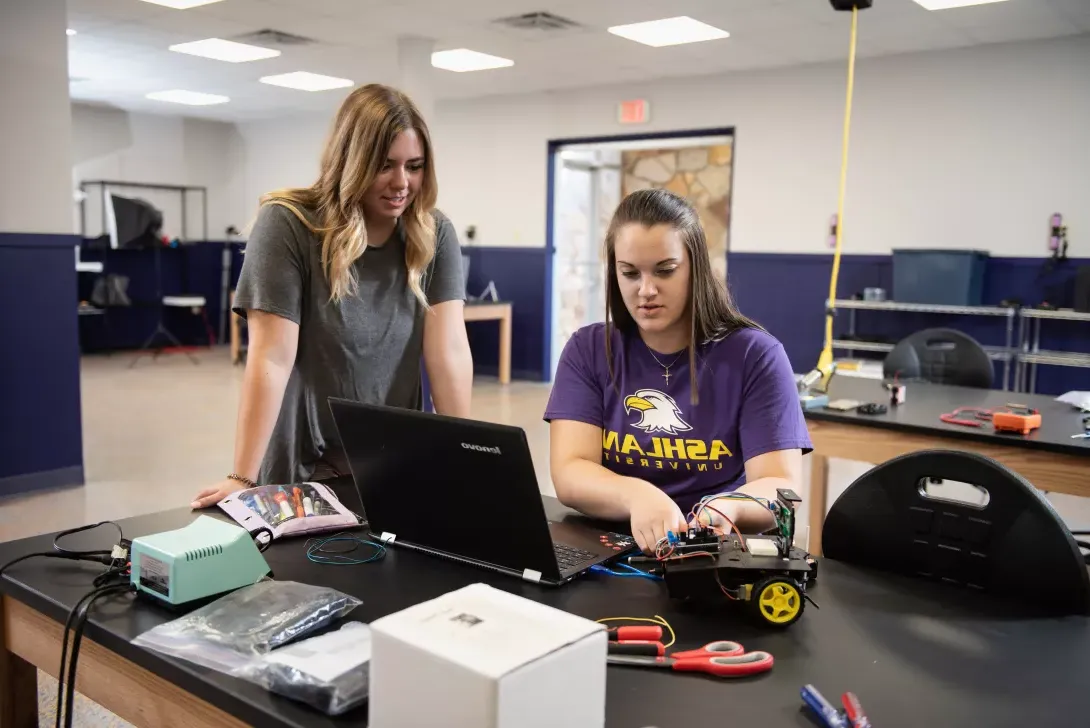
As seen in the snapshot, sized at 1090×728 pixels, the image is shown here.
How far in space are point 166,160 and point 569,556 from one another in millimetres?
9608

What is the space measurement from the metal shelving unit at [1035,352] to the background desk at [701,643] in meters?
4.70

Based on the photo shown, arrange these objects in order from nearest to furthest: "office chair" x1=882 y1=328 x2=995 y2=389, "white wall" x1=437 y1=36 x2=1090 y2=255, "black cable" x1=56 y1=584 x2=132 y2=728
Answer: "black cable" x1=56 y1=584 x2=132 y2=728 → "office chair" x1=882 y1=328 x2=995 y2=389 → "white wall" x1=437 y1=36 x2=1090 y2=255

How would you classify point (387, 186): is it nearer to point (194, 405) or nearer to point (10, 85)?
point (10, 85)

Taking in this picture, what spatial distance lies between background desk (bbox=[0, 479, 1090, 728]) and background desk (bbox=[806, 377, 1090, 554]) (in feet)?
3.29

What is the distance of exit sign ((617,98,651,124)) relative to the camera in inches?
274

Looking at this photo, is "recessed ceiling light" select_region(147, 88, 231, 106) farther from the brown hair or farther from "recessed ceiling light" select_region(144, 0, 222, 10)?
the brown hair

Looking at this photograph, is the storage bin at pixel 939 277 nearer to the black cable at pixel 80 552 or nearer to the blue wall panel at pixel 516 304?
the blue wall panel at pixel 516 304

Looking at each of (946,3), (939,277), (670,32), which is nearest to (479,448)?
(946,3)

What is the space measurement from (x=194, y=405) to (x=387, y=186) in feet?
16.9

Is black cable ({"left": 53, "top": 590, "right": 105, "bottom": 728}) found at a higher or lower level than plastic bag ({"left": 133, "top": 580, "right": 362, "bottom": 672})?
lower

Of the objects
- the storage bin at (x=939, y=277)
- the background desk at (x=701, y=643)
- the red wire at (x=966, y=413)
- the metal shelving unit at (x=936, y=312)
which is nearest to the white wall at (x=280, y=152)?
the metal shelving unit at (x=936, y=312)

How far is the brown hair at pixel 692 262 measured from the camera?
4.88ft

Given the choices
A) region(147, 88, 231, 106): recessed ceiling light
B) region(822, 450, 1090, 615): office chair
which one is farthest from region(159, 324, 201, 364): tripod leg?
region(822, 450, 1090, 615): office chair

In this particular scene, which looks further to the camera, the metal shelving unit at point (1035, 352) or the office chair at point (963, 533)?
the metal shelving unit at point (1035, 352)
